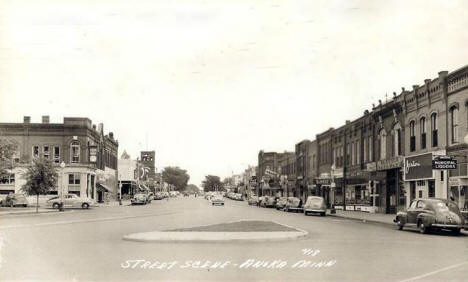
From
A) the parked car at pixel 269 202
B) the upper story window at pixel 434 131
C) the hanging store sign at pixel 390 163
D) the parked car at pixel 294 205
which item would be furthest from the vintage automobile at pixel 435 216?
the parked car at pixel 269 202

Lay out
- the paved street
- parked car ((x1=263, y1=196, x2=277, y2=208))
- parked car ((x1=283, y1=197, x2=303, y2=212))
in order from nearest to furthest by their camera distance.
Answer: the paved street, parked car ((x1=283, y1=197, x2=303, y2=212)), parked car ((x1=263, y1=196, x2=277, y2=208))

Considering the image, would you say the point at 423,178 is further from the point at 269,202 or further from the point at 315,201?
the point at 269,202

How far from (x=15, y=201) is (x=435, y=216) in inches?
1733

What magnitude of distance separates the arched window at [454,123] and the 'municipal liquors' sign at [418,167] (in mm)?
2876

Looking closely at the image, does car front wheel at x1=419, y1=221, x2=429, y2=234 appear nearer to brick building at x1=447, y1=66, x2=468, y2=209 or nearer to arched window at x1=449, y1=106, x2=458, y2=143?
brick building at x1=447, y1=66, x2=468, y2=209

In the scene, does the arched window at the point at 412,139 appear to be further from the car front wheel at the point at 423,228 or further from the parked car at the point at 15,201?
the parked car at the point at 15,201

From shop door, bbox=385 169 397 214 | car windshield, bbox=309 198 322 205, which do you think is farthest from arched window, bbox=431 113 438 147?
car windshield, bbox=309 198 322 205

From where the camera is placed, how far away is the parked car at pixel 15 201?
57.4 meters

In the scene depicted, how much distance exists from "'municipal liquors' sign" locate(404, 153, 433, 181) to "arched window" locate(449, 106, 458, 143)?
2876 millimetres

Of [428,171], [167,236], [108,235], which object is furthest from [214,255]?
[428,171]

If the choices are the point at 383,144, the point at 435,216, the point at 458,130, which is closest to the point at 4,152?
the point at 383,144

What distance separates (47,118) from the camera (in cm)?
7331

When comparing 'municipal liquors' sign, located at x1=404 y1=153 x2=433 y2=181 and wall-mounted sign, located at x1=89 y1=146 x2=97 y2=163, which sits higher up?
wall-mounted sign, located at x1=89 y1=146 x2=97 y2=163

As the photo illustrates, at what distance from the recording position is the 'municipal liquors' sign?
38.3 metres
